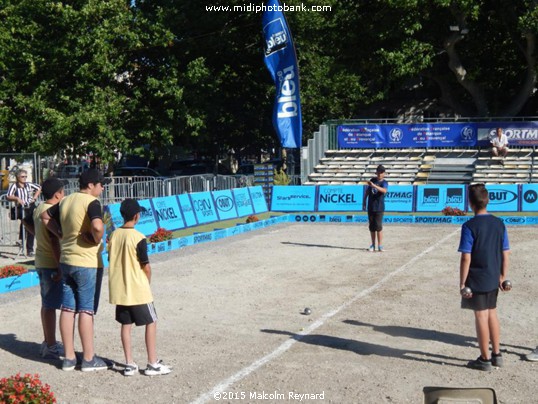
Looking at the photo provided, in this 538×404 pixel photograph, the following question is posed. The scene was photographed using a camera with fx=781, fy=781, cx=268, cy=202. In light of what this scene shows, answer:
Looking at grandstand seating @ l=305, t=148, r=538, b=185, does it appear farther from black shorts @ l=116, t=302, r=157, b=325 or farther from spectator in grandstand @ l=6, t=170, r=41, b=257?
black shorts @ l=116, t=302, r=157, b=325

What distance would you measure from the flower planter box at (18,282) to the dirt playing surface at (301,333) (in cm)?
29

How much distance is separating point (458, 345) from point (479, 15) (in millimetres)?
33560

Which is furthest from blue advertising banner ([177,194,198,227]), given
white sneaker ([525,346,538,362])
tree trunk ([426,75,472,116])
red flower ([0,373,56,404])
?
tree trunk ([426,75,472,116])

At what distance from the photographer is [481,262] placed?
8.53 metres

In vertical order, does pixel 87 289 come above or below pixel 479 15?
below

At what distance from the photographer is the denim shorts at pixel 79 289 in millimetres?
8719

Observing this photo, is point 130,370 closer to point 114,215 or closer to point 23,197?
point 23,197

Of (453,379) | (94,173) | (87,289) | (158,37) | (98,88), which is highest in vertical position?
(158,37)

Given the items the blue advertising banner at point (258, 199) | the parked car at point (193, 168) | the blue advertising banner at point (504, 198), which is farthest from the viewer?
the parked car at point (193, 168)

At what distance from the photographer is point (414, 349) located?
9.79 m

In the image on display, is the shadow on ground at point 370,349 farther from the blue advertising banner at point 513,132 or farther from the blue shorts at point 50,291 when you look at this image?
the blue advertising banner at point 513,132

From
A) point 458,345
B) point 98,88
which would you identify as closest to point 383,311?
point 458,345

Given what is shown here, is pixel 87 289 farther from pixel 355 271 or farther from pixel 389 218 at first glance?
pixel 389 218

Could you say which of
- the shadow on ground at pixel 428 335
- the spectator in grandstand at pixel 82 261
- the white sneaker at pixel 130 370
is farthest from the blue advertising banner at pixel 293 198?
the white sneaker at pixel 130 370
